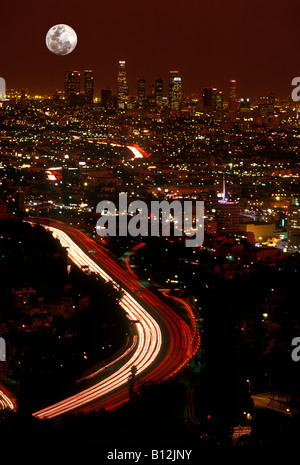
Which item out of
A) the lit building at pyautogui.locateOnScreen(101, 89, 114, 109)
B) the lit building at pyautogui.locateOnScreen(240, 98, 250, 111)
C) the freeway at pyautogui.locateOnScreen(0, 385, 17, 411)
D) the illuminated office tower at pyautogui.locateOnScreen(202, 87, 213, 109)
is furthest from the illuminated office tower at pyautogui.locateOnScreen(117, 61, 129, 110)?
the freeway at pyautogui.locateOnScreen(0, 385, 17, 411)

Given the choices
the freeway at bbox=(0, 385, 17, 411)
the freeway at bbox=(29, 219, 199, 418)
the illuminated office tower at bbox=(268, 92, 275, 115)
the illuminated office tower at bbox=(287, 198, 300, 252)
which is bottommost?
the freeway at bbox=(0, 385, 17, 411)

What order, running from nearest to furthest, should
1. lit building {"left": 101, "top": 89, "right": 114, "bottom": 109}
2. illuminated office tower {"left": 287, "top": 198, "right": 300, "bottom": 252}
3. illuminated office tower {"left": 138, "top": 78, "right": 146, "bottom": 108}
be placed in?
illuminated office tower {"left": 287, "top": 198, "right": 300, "bottom": 252}
lit building {"left": 101, "top": 89, "right": 114, "bottom": 109}
illuminated office tower {"left": 138, "top": 78, "right": 146, "bottom": 108}

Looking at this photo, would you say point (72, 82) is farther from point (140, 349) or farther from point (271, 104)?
point (140, 349)

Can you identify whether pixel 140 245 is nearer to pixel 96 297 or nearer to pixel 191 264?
pixel 191 264

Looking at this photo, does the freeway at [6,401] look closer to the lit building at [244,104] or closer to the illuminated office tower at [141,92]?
the illuminated office tower at [141,92]

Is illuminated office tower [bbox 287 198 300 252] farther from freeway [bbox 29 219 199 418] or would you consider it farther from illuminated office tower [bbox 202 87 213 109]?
illuminated office tower [bbox 202 87 213 109]

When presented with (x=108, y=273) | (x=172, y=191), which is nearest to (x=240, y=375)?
(x=108, y=273)
